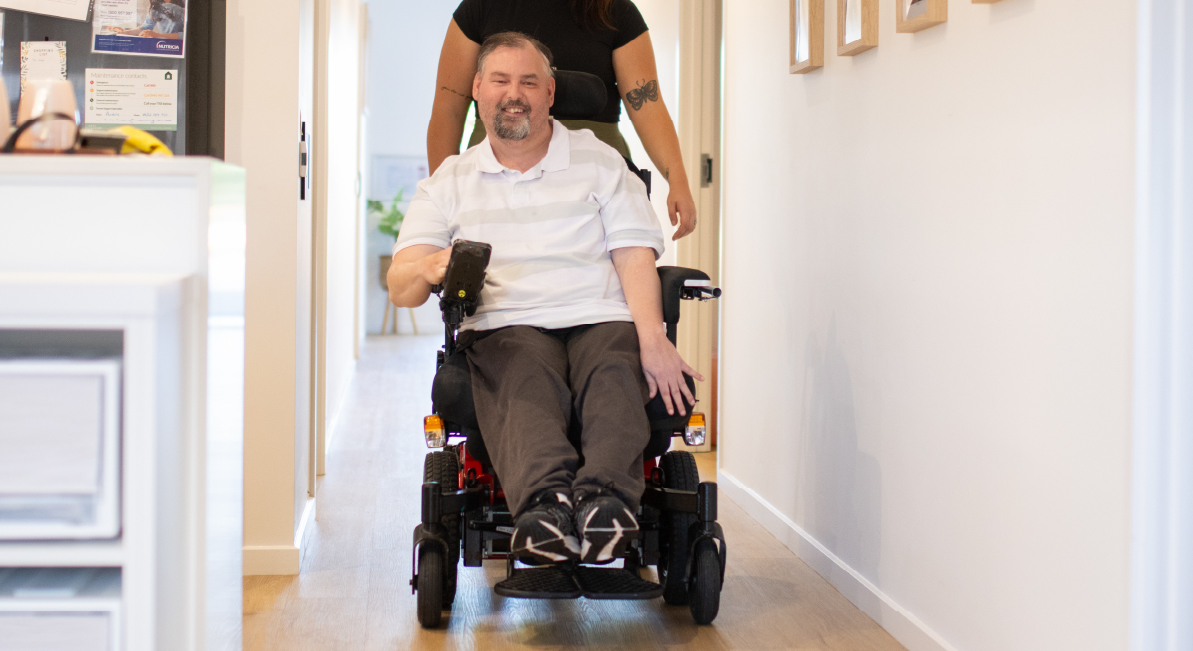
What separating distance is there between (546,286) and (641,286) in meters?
0.20

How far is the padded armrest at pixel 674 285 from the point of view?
2033 mm

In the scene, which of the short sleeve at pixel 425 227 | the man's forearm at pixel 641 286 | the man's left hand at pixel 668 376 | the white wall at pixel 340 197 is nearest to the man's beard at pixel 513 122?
the short sleeve at pixel 425 227

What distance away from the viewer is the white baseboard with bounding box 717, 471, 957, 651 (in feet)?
6.14

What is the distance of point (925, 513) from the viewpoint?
6.07 feet

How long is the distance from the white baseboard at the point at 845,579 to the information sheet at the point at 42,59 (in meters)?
Answer: 1.89

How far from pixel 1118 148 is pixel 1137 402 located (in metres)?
0.32

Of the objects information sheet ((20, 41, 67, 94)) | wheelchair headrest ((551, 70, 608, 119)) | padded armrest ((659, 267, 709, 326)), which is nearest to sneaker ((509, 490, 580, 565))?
padded armrest ((659, 267, 709, 326))

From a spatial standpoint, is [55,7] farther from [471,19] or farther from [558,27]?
[558,27]

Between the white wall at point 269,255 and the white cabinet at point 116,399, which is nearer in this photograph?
the white cabinet at point 116,399

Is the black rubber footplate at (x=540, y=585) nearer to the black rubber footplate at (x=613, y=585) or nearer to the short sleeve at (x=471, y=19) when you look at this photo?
the black rubber footplate at (x=613, y=585)

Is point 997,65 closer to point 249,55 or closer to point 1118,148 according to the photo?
point 1118,148

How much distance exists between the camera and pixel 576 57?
247cm

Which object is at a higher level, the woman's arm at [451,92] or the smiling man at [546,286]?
the woman's arm at [451,92]

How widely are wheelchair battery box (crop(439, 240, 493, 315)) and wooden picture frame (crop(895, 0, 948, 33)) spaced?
854mm
